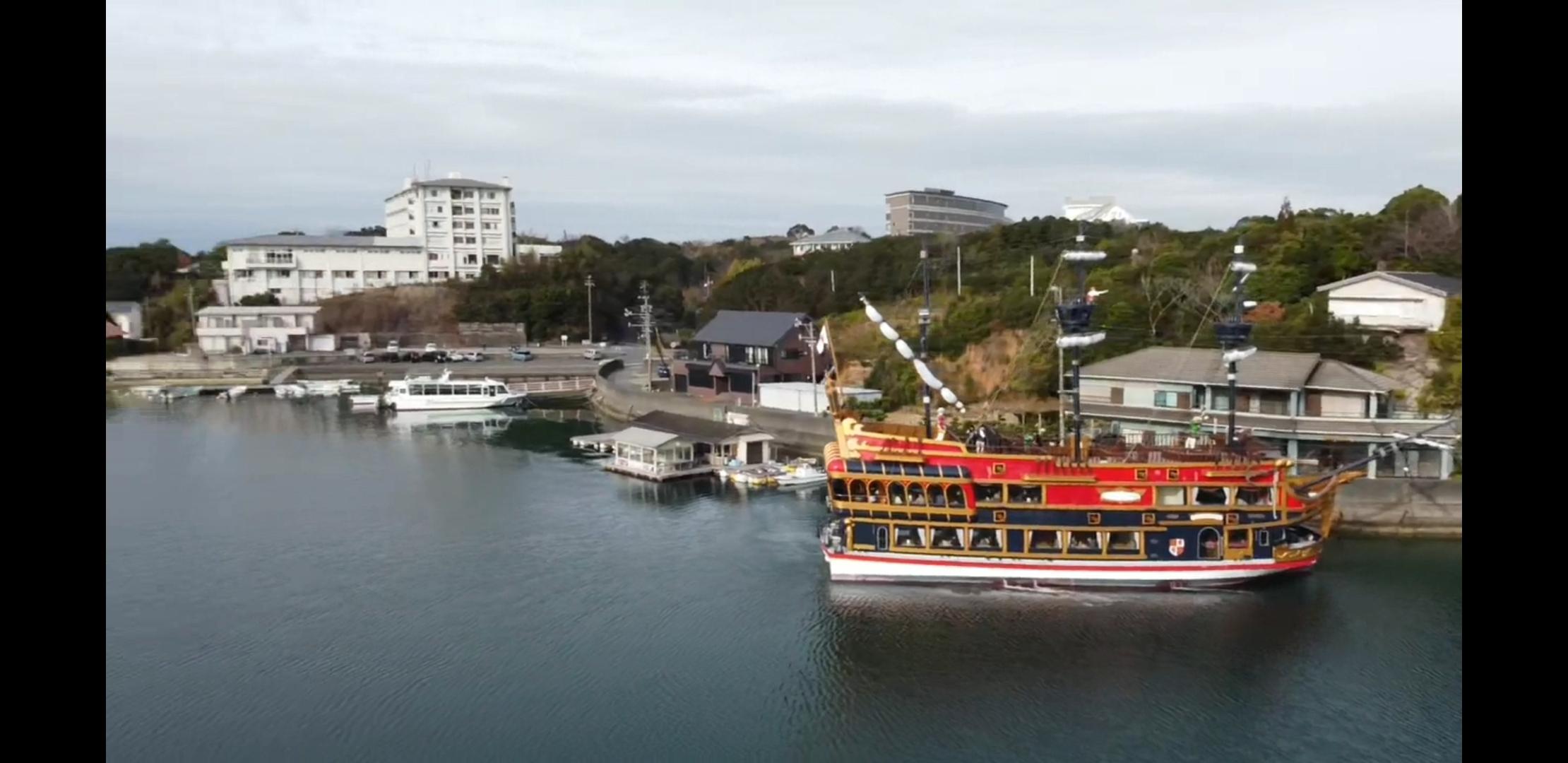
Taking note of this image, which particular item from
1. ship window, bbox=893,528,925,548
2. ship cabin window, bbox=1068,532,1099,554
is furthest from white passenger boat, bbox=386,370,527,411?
ship cabin window, bbox=1068,532,1099,554

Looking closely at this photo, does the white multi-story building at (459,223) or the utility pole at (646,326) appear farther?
the white multi-story building at (459,223)

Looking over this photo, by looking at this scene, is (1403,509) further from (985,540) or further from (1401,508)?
(985,540)

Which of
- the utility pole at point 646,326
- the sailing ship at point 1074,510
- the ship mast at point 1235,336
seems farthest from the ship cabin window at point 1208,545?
the utility pole at point 646,326

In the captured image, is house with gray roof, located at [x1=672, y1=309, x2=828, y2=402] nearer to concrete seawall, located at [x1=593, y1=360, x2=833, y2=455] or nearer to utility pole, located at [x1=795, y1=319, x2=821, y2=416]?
utility pole, located at [x1=795, y1=319, x2=821, y2=416]

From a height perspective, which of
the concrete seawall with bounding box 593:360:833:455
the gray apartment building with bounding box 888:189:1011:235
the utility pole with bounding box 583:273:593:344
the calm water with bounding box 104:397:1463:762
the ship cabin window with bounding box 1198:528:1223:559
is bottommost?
the calm water with bounding box 104:397:1463:762

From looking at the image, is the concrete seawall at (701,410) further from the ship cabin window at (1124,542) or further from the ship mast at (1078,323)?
the ship cabin window at (1124,542)
